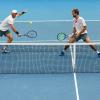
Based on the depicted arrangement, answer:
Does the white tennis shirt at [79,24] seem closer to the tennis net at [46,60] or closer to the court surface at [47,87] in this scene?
the tennis net at [46,60]

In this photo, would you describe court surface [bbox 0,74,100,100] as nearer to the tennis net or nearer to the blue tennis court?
the blue tennis court

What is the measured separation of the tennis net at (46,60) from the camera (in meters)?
10.8

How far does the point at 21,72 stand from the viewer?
422 inches

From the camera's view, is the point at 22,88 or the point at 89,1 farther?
the point at 89,1

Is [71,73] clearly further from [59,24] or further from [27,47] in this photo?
[59,24]


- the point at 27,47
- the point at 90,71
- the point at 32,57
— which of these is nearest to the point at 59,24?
the point at 27,47

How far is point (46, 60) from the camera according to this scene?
1194cm

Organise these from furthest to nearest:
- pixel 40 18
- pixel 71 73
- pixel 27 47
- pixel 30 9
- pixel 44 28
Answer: pixel 30 9
pixel 40 18
pixel 44 28
pixel 27 47
pixel 71 73

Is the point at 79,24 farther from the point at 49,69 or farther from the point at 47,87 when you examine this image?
the point at 47,87

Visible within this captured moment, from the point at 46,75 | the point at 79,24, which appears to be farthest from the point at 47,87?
the point at 79,24

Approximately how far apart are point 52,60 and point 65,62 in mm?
400

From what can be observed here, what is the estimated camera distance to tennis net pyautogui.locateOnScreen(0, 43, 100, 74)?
1084 cm

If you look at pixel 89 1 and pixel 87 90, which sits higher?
pixel 89 1

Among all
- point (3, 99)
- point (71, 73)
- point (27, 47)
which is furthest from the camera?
point (27, 47)
